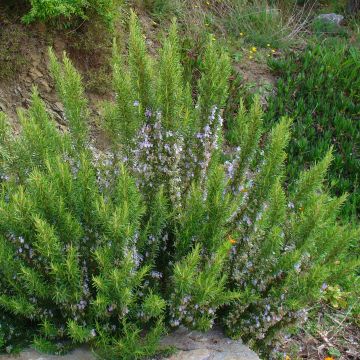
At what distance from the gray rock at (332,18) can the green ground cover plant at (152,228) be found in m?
5.38

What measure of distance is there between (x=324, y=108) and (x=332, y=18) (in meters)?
2.92

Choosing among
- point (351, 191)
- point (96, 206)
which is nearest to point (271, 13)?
A: point (351, 191)

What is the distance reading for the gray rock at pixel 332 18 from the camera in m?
7.57

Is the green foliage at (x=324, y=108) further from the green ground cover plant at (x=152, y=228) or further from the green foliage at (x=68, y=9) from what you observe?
the green ground cover plant at (x=152, y=228)

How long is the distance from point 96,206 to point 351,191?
321cm

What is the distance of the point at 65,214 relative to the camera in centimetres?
221

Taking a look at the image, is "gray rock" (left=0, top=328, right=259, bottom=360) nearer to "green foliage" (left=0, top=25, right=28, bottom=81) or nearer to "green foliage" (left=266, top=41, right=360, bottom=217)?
"green foliage" (left=266, top=41, right=360, bottom=217)

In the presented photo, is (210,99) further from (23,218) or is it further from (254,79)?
(254,79)

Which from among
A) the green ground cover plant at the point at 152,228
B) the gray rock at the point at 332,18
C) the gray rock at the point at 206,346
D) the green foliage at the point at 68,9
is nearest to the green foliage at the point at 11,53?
the green foliage at the point at 68,9

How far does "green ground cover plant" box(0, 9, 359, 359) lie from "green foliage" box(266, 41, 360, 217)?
2.08 m

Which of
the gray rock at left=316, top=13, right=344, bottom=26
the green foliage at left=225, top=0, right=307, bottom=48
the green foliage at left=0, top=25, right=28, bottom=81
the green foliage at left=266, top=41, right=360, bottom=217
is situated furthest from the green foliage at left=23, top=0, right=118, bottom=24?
the gray rock at left=316, top=13, right=344, bottom=26

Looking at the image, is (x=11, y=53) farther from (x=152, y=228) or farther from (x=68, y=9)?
(x=152, y=228)

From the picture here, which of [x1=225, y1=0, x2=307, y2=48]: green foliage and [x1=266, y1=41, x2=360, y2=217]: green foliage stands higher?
[x1=225, y1=0, x2=307, y2=48]: green foliage

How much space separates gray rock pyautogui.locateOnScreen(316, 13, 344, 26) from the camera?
757 centimetres
